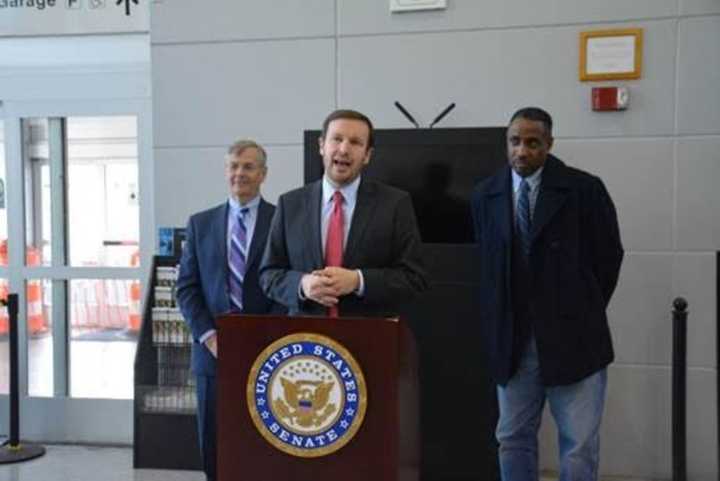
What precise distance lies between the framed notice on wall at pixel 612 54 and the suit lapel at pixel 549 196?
1097 millimetres

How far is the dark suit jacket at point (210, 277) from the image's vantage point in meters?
2.67

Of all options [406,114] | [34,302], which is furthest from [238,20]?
[34,302]

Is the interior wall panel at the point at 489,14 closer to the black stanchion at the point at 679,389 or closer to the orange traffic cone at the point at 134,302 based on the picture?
the black stanchion at the point at 679,389

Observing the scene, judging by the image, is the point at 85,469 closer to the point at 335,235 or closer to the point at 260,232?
the point at 260,232

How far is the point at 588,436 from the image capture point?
2.47 metres

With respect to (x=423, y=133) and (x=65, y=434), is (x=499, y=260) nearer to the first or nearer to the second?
→ (x=423, y=133)

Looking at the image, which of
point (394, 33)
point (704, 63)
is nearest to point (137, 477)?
point (394, 33)

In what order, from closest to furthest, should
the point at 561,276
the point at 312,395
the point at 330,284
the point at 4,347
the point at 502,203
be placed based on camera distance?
1. the point at 312,395
2. the point at 330,284
3. the point at 561,276
4. the point at 502,203
5. the point at 4,347

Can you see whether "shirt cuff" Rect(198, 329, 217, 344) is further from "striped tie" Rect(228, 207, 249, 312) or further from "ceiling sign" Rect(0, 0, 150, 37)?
"ceiling sign" Rect(0, 0, 150, 37)

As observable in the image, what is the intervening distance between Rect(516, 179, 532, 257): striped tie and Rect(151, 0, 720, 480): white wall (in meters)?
1.02

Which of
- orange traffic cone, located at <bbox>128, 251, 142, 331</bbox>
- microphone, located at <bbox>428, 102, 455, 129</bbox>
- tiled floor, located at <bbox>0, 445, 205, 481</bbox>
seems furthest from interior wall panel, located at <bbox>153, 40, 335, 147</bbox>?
tiled floor, located at <bbox>0, 445, 205, 481</bbox>

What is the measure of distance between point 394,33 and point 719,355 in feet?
6.92

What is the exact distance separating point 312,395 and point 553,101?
2.21 meters

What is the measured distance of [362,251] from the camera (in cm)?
213
